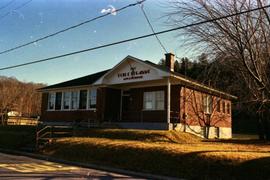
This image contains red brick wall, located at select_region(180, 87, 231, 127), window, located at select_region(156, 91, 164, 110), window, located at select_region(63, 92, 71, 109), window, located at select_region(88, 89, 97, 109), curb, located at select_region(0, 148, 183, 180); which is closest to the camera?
curb, located at select_region(0, 148, 183, 180)

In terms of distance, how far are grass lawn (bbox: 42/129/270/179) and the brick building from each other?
483cm

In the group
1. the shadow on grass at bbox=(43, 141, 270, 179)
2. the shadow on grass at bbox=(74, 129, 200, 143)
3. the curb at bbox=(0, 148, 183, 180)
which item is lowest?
the curb at bbox=(0, 148, 183, 180)

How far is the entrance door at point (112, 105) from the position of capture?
31422mm

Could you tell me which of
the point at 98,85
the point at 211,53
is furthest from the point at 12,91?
the point at 211,53

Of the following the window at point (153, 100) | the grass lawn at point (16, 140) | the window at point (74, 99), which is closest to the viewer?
the grass lawn at point (16, 140)

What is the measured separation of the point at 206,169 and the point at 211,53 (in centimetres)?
598

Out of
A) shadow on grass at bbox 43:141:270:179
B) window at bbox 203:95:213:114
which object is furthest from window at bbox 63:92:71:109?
shadow on grass at bbox 43:141:270:179

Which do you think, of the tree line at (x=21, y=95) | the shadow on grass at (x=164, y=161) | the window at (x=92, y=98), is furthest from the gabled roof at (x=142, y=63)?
the tree line at (x=21, y=95)

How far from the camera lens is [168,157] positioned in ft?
50.4

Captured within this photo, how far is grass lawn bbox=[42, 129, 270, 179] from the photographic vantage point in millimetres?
13060

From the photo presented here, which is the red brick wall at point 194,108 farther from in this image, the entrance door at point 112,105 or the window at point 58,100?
the window at point 58,100

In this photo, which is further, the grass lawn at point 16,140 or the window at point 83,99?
the window at point 83,99

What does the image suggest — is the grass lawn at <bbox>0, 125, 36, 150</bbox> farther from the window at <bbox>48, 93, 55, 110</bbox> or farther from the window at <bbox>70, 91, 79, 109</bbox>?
the window at <bbox>48, 93, 55, 110</bbox>

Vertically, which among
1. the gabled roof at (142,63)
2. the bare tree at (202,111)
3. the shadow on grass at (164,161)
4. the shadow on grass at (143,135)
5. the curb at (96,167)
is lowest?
the curb at (96,167)
